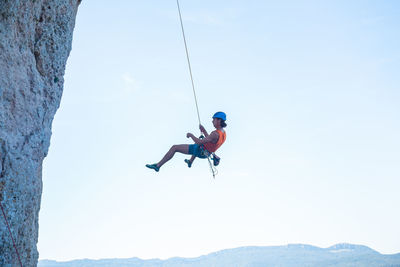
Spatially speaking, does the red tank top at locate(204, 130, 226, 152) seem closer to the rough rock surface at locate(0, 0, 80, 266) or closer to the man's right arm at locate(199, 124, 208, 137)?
the man's right arm at locate(199, 124, 208, 137)

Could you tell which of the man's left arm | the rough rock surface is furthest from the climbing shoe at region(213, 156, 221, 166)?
the rough rock surface

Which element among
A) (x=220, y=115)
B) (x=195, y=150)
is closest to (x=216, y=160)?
(x=195, y=150)

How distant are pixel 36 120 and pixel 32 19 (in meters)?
1.58

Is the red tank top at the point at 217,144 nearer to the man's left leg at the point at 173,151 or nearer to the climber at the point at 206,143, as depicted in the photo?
the climber at the point at 206,143

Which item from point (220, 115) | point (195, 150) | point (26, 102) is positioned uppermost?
point (220, 115)

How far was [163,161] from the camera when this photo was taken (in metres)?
9.55

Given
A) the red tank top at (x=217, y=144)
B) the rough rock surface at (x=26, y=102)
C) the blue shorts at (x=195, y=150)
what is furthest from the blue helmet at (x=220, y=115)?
the rough rock surface at (x=26, y=102)

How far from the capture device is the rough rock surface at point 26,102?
5.50 metres

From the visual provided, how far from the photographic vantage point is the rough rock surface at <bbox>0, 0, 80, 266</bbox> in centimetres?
550

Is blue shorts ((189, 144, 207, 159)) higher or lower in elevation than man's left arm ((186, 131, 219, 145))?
lower

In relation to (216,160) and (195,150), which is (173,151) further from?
(216,160)

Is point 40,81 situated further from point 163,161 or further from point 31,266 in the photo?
point 163,161

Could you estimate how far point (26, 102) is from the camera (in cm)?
600

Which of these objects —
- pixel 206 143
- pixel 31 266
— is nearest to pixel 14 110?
pixel 31 266
